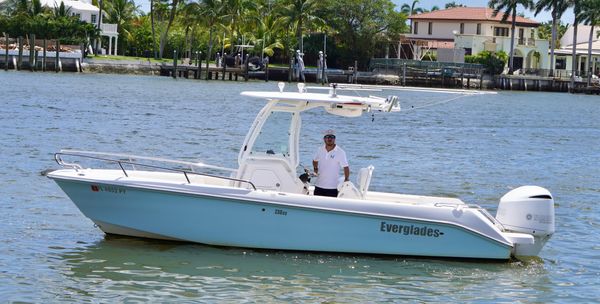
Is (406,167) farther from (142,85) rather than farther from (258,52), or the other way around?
(258,52)

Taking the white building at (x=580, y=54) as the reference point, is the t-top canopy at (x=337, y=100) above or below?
below

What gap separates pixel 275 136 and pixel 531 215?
12.6 feet

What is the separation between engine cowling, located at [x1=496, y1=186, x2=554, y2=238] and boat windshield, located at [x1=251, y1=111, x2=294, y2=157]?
332 centimetres

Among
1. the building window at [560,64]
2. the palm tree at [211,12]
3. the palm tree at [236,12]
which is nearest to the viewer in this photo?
the palm tree at [211,12]

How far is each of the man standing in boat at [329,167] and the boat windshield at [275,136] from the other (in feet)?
1.64

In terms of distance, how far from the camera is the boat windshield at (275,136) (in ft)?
53.7

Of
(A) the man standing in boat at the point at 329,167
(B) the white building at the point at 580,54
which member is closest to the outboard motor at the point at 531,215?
(A) the man standing in boat at the point at 329,167

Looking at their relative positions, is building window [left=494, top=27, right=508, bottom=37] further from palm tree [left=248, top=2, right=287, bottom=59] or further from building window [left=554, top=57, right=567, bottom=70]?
palm tree [left=248, top=2, right=287, bottom=59]

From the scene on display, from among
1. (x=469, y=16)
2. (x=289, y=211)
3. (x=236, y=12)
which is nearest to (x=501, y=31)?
(x=469, y=16)

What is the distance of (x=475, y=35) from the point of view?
117 m

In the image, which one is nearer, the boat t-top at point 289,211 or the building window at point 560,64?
the boat t-top at point 289,211

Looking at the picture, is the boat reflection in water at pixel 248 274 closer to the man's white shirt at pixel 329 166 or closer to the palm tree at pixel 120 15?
the man's white shirt at pixel 329 166

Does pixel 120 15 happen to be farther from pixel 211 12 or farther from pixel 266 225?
pixel 266 225

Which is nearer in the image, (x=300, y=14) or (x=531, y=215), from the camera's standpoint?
(x=531, y=215)
